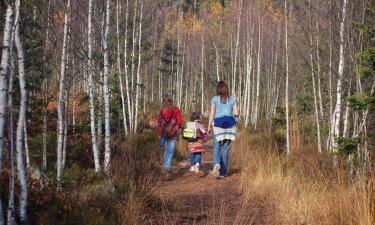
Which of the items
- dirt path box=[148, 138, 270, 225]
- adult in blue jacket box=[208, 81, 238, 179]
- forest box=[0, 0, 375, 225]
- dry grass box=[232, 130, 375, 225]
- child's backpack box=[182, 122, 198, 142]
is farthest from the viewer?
child's backpack box=[182, 122, 198, 142]

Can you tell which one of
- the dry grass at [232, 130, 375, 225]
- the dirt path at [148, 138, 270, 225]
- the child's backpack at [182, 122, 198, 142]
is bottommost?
the dirt path at [148, 138, 270, 225]

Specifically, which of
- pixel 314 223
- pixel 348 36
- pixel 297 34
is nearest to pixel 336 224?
pixel 314 223

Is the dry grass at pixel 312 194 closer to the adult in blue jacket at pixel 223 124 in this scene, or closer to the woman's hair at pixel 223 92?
the adult in blue jacket at pixel 223 124

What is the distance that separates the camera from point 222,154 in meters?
8.70

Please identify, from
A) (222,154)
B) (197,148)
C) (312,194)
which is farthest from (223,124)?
Result: (312,194)

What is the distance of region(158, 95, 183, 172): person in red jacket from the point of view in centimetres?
962

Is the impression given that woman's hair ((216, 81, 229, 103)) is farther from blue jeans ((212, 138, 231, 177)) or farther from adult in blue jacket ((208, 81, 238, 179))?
blue jeans ((212, 138, 231, 177))

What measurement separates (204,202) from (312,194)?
202 cm

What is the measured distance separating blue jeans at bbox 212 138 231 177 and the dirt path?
230mm

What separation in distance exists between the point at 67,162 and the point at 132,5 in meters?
9.80

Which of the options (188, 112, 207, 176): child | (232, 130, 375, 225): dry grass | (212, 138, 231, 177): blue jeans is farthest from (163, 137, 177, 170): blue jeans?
(232, 130, 375, 225): dry grass

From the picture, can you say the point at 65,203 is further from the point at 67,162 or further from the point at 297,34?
the point at 297,34

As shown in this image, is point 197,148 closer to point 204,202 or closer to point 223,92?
point 223,92

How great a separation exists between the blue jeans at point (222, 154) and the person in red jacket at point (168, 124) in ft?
4.28
